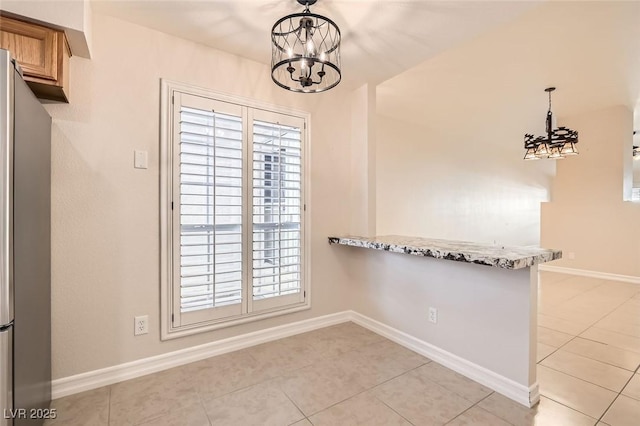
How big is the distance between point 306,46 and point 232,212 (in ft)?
4.45

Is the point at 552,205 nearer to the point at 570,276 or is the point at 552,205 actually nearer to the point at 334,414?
the point at 570,276

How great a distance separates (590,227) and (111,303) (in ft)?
22.1

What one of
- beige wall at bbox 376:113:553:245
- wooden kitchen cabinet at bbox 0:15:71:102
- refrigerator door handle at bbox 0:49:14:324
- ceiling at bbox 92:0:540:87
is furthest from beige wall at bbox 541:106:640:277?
refrigerator door handle at bbox 0:49:14:324

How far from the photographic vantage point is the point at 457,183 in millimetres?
5629

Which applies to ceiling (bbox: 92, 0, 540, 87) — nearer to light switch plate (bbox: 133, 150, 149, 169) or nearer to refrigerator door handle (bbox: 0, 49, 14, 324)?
light switch plate (bbox: 133, 150, 149, 169)

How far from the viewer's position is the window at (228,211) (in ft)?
7.27

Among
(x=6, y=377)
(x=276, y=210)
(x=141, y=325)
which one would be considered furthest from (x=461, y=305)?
(x=6, y=377)

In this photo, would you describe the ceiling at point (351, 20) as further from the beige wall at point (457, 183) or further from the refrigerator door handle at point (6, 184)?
the beige wall at point (457, 183)

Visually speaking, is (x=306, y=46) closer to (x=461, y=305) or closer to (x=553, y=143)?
(x=461, y=305)

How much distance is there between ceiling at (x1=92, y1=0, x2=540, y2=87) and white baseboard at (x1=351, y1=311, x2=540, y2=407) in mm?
2346

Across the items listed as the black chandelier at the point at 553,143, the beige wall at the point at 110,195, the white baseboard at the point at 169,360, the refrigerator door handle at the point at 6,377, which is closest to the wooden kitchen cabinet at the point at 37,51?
the beige wall at the point at 110,195

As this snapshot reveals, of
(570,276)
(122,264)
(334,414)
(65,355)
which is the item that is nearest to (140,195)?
(122,264)

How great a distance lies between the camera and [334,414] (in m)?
1.73

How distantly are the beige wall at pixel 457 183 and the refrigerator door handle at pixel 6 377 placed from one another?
154 inches
